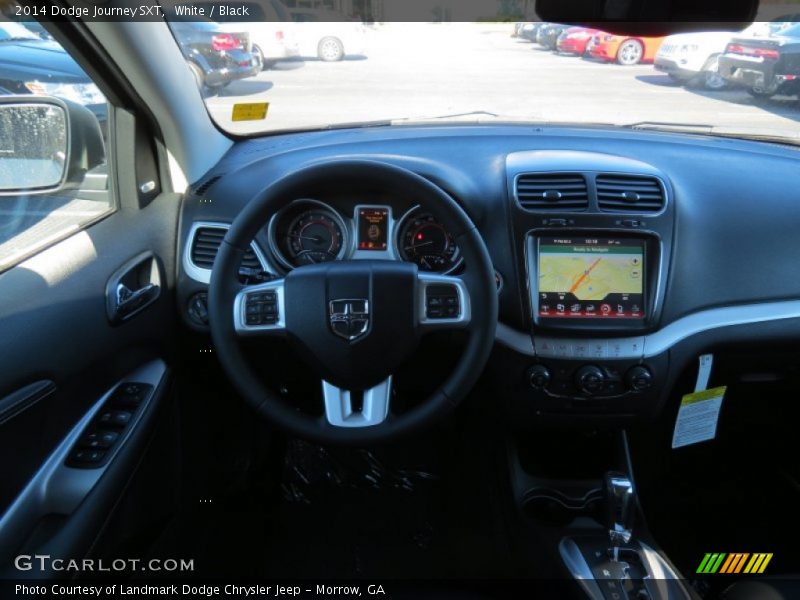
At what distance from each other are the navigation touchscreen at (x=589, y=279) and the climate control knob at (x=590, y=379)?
17 centimetres

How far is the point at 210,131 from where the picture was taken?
7.95 feet

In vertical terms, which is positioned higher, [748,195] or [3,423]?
[748,195]

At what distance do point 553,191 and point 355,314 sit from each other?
0.82 meters

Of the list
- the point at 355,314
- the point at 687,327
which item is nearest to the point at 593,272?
the point at 687,327

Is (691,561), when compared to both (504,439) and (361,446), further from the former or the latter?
(361,446)

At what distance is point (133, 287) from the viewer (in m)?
2.07

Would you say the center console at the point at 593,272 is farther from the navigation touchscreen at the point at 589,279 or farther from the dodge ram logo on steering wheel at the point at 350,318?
the dodge ram logo on steering wheel at the point at 350,318

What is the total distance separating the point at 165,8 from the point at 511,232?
1.20 meters

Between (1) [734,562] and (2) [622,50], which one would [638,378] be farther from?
(2) [622,50]

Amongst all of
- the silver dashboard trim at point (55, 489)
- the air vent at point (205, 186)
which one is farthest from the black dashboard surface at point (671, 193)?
the silver dashboard trim at point (55, 489)

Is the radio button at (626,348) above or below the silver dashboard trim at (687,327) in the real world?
below

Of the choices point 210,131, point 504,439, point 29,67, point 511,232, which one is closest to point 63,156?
point 29,67

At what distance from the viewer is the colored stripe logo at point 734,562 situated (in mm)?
2482

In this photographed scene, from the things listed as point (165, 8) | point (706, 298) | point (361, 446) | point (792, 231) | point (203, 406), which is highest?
point (165, 8)
